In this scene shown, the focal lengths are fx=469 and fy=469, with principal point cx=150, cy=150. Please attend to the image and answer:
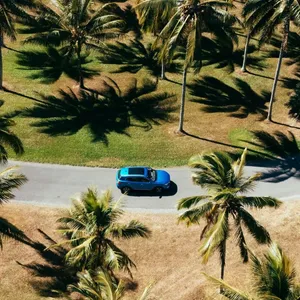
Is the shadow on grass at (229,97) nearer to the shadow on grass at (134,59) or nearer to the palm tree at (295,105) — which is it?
the palm tree at (295,105)

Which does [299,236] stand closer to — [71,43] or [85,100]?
[85,100]

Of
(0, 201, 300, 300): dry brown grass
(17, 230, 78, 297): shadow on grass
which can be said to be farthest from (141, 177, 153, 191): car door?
(17, 230, 78, 297): shadow on grass

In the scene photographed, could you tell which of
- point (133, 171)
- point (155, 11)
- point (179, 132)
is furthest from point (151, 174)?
point (155, 11)

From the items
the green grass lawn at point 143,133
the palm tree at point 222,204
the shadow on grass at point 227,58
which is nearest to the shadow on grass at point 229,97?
the green grass lawn at point 143,133

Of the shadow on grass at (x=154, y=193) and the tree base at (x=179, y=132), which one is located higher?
the tree base at (x=179, y=132)

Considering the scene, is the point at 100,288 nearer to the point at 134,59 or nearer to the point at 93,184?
the point at 93,184

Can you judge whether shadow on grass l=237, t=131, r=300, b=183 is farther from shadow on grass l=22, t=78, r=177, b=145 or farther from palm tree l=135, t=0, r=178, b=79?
palm tree l=135, t=0, r=178, b=79
